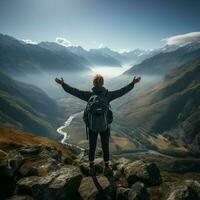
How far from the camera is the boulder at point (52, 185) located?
14.1 metres

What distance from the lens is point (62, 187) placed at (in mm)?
14258

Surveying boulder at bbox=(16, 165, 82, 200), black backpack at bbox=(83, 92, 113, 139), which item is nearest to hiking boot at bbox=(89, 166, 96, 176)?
boulder at bbox=(16, 165, 82, 200)

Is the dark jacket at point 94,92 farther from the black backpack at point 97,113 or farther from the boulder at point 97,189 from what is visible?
the boulder at point 97,189

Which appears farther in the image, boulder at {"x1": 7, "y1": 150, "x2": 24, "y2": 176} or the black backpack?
the black backpack

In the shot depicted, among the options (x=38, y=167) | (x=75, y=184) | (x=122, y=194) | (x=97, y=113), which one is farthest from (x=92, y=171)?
(x=97, y=113)

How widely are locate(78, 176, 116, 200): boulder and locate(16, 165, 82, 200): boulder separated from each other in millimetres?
539

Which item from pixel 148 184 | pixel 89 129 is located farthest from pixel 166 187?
pixel 89 129

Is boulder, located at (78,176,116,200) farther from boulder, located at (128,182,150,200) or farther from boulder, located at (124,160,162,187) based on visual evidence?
boulder, located at (124,160,162,187)

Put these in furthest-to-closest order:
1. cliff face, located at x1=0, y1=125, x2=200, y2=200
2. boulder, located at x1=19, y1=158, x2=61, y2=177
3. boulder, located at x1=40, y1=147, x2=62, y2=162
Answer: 1. boulder, located at x1=40, y1=147, x2=62, y2=162
2. boulder, located at x1=19, y1=158, x2=61, y2=177
3. cliff face, located at x1=0, y1=125, x2=200, y2=200

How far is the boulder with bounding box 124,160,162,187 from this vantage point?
17734 mm

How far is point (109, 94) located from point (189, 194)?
26.6 feet

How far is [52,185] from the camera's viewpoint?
14312mm

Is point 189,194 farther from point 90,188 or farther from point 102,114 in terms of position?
point 102,114

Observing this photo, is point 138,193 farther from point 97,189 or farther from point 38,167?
point 38,167
